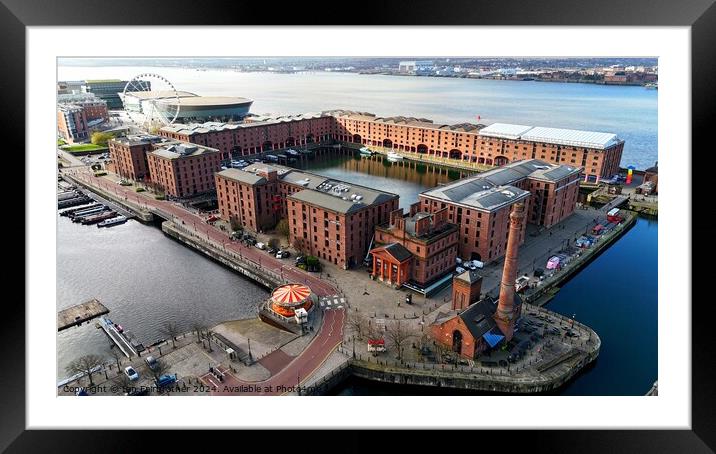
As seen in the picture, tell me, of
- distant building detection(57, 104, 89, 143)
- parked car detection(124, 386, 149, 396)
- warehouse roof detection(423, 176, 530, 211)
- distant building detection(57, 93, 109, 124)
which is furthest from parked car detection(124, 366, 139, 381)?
distant building detection(57, 93, 109, 124)

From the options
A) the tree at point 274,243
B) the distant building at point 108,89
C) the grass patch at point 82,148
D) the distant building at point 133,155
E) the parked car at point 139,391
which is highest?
the distant building at point 108,89

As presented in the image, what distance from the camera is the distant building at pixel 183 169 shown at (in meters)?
31.8

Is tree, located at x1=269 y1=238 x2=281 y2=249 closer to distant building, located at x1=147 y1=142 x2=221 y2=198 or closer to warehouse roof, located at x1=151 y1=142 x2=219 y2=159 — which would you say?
distant building, located at x1=147 y1=142 x2=221 y2=198

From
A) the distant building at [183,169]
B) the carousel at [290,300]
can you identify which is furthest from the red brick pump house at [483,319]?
the distant building at [183,169]

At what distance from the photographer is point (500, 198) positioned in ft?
74.2

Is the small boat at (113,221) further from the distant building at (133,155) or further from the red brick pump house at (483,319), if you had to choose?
the red brick pump house at (483,319)

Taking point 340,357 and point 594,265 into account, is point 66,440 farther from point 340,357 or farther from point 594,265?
point 594,265

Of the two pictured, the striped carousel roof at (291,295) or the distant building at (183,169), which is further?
the distant building at (183,169)

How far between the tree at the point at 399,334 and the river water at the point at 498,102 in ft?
54.2

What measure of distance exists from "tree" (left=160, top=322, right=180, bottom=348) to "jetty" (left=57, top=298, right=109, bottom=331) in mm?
3244

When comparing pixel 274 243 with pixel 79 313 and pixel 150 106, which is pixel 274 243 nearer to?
pixel 79 313

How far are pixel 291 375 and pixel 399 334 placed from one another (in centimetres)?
406

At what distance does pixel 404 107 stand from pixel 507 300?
4925 cm
